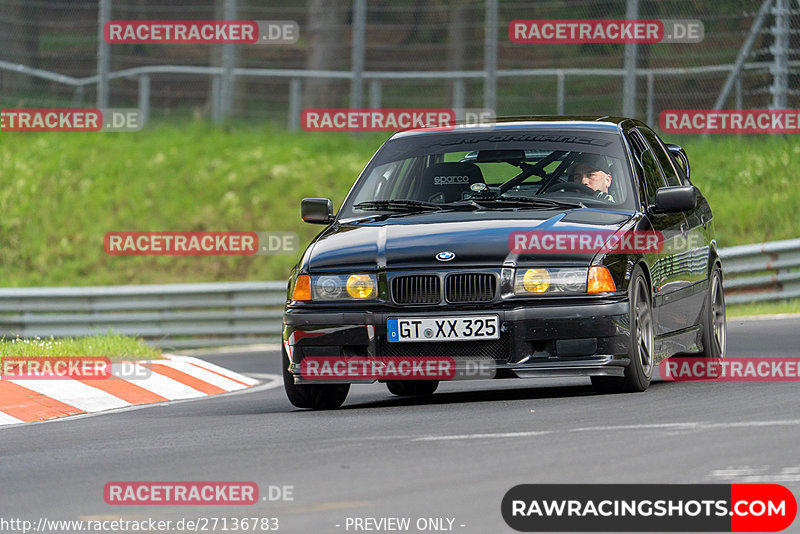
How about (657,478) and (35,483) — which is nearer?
(657,478)

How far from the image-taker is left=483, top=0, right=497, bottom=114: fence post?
22.2 m

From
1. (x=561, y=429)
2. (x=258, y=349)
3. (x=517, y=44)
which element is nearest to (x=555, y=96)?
(x=517, y=44)

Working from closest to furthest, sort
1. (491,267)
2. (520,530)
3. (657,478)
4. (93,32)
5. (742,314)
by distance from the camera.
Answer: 1. (520,530)
2. (657,478)
3. (491,267)
4. (742,314)
5. (93,32)

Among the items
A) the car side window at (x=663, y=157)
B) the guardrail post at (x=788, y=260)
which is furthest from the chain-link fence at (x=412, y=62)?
the car side window at (x=663, y=157)

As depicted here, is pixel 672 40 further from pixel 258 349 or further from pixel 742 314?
pixel 258 349

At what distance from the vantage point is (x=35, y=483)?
698 cm

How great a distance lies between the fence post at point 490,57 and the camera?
22156mm

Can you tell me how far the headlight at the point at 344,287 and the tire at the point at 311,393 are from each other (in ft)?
1.64

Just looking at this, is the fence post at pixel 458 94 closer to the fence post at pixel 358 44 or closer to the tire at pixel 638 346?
the fence post at pixel 358 44

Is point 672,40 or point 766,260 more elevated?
point 672,40

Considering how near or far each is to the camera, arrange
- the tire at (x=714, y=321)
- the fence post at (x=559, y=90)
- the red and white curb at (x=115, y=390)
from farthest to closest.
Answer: the fence post at (x=559, y=90)
the tire at (x=714, y=321)
the red and white curb at (x=115, y=390)

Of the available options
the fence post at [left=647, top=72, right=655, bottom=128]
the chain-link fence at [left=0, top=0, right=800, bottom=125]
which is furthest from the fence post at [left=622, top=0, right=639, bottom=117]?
the fence post at [left=647, top=72, right=655, bottom=128]

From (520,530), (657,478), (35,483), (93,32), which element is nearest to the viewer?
(520,530)

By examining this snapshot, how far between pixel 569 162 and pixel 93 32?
16.1 metres
